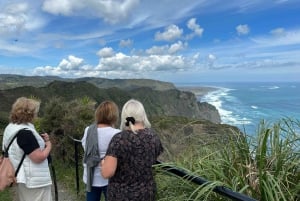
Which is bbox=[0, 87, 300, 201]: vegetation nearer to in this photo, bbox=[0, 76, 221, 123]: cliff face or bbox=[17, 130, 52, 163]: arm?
bbox=[17, 130, 52, 163]: arm

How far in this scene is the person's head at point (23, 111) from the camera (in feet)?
11.3

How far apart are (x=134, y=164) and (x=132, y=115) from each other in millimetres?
383

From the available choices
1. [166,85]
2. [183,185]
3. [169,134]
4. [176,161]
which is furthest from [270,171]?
[166,85]

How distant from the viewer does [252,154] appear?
8.80 feet

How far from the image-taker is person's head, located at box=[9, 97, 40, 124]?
3.45 metres

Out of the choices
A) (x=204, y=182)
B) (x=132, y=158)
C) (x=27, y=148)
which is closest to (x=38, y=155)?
(x=27, y=148)

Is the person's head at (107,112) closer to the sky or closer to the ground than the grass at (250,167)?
closer to the sky

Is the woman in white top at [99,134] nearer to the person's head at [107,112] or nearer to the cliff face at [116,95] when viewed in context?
the person's head at [107,112]

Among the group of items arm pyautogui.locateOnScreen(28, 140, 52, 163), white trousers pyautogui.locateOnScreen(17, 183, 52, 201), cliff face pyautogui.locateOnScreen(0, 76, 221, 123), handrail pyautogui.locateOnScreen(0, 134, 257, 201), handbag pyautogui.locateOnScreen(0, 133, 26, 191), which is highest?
handrail pyautogui.locateOnScreen(0, 134, 257, 201)

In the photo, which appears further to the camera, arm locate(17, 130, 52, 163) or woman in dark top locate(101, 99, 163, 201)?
arm locate(17, 130, 52, 163)

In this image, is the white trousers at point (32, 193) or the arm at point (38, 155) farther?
the white trousers at point (32, 193)

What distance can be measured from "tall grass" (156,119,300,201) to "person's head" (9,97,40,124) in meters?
1.51

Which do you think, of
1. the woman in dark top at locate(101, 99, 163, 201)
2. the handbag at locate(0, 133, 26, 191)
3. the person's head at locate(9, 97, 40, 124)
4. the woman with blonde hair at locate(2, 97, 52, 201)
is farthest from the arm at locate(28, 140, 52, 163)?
the woman in dark top at locate(101, 99, 163, 201)

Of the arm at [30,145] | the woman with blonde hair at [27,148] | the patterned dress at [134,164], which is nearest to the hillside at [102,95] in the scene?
the woman with blonde hair at [27,148]
